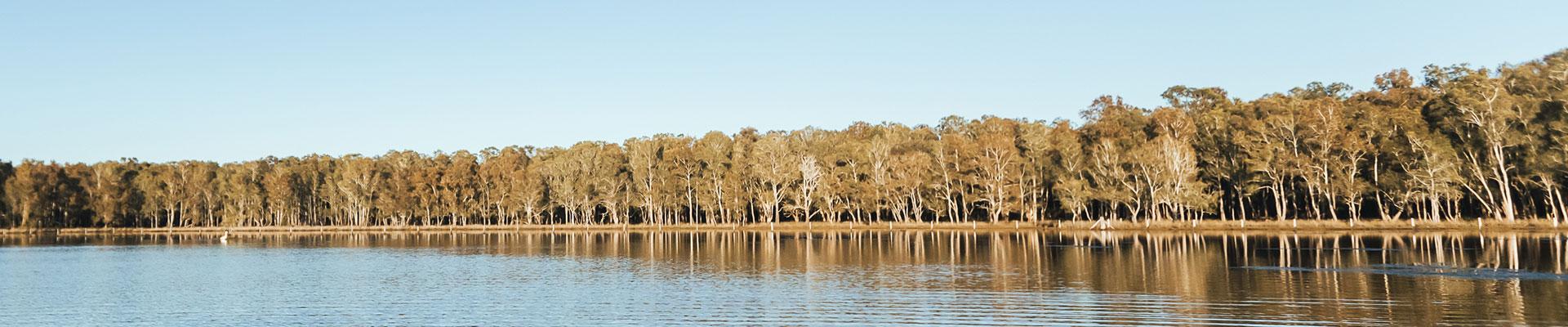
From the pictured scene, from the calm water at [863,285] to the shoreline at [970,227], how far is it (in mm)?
6570

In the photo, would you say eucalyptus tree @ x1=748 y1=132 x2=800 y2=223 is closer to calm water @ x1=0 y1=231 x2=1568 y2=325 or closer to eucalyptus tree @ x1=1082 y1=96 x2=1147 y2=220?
eucalyptus tree @ x1=1082 y1=96 x2=1147 y2=220

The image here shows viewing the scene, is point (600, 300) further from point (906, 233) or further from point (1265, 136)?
point (1265, 136)

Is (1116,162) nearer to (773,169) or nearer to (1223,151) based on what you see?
(1223,151)

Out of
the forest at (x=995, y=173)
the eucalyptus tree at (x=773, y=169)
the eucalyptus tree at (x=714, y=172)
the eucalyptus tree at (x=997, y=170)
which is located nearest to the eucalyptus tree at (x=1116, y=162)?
the forest at (x=995, y=173)

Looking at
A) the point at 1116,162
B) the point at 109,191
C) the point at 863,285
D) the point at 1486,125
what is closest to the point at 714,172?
the point at 1116,162

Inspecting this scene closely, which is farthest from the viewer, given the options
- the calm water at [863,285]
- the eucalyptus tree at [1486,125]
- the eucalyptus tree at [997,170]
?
the eucalyptus tree at [997,170]

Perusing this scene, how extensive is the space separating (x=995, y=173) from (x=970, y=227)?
497 cm

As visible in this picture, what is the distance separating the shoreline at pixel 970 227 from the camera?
64.9 m

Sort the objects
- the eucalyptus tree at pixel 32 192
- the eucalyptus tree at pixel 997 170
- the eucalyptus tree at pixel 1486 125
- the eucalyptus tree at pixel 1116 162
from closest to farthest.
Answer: the eucalyptus tree at pixel 1486 125 < the eucalyptus tree at pixel 1116 162 < the eucalyptus tree at pixel 997 170 < the eucalyptus tree at pixel 32 192

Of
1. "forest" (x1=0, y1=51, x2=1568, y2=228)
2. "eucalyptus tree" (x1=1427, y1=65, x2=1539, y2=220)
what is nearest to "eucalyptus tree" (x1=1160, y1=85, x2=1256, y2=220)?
"forest" (x1=0, y1=51, x2=1568, y2=228)

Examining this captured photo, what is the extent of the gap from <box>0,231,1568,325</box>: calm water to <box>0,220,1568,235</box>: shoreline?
657cm

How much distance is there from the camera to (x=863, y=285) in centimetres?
3534

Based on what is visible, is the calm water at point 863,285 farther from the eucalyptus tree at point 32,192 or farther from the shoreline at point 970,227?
the eucalyptus tree at point 32,192

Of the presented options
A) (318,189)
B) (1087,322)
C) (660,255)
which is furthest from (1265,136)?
(318,189)
